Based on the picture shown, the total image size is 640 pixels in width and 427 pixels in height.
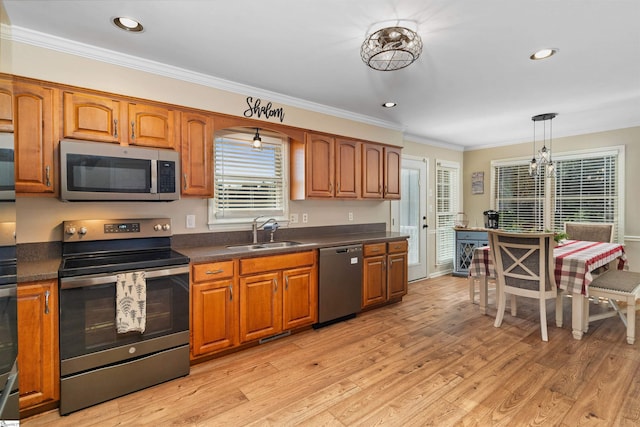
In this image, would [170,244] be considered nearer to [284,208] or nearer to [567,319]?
[284,208]

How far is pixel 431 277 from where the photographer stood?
5656 mm

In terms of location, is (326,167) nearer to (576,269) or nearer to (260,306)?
→ (260,306)

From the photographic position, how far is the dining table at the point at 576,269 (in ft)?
9.86

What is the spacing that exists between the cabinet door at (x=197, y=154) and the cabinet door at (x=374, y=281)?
1983 mm

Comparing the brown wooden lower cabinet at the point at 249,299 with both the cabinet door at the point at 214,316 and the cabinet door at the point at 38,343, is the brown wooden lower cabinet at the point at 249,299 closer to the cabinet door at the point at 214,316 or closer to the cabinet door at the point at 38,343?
the cabinet door at the point at 214,316

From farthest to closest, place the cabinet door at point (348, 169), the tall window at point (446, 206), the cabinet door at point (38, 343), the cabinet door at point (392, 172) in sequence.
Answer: the tall window at point (446, 206) → the cabinet door at point (392, 172) → the cabinet door at point (348, 169) → the cabinet door at point (38, 343)

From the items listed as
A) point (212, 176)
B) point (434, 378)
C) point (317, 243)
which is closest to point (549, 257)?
point (434, 378)

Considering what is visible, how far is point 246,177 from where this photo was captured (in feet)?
11.4

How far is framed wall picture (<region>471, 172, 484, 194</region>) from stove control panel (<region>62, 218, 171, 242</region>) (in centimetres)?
557

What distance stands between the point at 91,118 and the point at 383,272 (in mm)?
3291

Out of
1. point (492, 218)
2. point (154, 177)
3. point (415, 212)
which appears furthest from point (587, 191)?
point (154, 177)

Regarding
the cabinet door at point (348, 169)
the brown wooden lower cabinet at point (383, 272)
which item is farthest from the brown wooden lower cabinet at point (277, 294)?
the cabinet door at point (348, 169)

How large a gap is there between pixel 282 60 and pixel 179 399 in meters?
2.67

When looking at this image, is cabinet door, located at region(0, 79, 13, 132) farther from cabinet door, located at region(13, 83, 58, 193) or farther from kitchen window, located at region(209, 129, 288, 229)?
kitchen window, located at region(209, 129, 288, 229)
